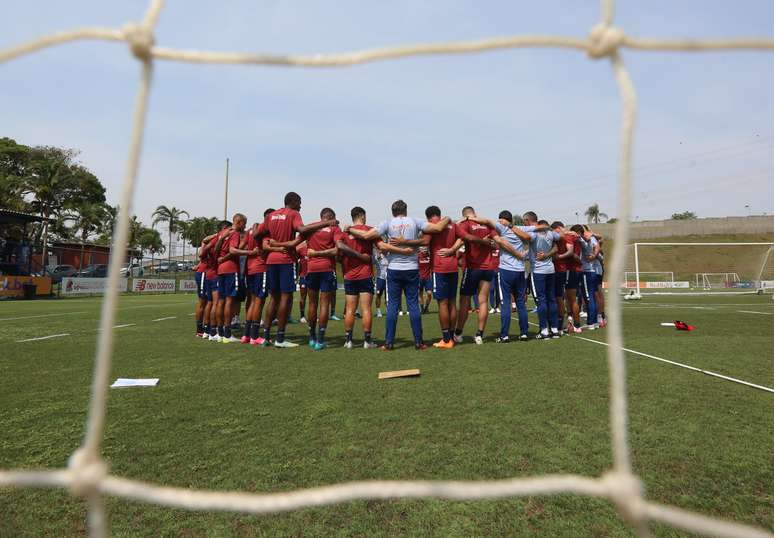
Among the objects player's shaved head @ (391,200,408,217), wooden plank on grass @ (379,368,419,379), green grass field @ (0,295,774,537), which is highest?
player's shaved head @ (391,200,408,217)

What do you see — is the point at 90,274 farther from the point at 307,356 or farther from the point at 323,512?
the point at 323,512

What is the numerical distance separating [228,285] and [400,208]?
8.75 ft

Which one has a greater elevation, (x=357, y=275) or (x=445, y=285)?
(x=357, y=275)

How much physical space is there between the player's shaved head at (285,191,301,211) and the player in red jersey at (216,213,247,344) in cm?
93

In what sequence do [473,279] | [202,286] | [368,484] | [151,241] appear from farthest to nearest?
[151,241] → [202,286] → [473,279] → [368,484]

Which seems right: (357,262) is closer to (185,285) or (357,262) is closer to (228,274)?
(228,274)

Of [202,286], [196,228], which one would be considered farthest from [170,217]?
[202,286]

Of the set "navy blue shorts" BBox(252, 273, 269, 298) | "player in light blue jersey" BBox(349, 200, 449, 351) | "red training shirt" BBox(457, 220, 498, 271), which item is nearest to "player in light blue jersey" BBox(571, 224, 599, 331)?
"red training shirt" BBox(457, 220, 498, 271)

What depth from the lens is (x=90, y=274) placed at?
32.0 meters

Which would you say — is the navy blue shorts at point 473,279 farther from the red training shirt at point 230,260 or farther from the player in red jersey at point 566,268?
the red training shirt at point 230,260

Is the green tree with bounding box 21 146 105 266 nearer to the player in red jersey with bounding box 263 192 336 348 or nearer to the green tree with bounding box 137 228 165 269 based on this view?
the green tree with bounding box 137 228 165 269

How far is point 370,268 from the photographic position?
593 centimetres

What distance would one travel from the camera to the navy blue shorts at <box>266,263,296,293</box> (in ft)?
18.8

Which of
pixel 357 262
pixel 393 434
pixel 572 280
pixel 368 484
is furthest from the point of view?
pixel 572 280
